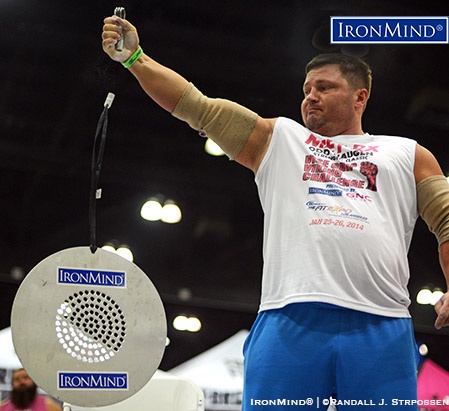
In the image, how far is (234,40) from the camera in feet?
13.9

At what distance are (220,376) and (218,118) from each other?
457 centimetres

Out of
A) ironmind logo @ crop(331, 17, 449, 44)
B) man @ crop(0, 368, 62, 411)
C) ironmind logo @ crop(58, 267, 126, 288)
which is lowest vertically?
man @ crop(0, 368, 62, 411)

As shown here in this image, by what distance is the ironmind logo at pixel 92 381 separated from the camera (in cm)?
156

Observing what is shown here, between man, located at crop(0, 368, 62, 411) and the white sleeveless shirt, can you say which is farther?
man, located at crop(0, 368, 62, 411)

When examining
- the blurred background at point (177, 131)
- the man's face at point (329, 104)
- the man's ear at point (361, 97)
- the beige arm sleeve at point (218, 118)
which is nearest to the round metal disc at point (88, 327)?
the beige arm sleeve at point (218, 118)

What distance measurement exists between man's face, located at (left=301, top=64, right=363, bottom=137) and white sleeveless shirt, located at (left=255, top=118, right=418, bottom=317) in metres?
0.07

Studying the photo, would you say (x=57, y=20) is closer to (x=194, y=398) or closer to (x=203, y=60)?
(x=203, y=60)

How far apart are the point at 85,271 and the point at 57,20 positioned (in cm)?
279

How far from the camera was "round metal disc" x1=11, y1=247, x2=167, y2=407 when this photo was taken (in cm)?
156

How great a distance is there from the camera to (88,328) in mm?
1595

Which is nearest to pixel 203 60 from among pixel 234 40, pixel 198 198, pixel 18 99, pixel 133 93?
pixel 234 40

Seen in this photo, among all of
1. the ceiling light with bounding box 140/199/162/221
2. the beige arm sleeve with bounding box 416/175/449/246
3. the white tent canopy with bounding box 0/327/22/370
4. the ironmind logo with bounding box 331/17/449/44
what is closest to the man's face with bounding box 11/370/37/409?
the white tent canopy with bounding box 0/327/22/370

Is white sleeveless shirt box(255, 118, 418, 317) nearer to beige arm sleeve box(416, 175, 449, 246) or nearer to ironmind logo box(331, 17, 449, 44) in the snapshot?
beige arm sleeve box(416, 175, 449, 246)

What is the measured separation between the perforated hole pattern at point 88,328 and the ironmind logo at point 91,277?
0.8 inches
